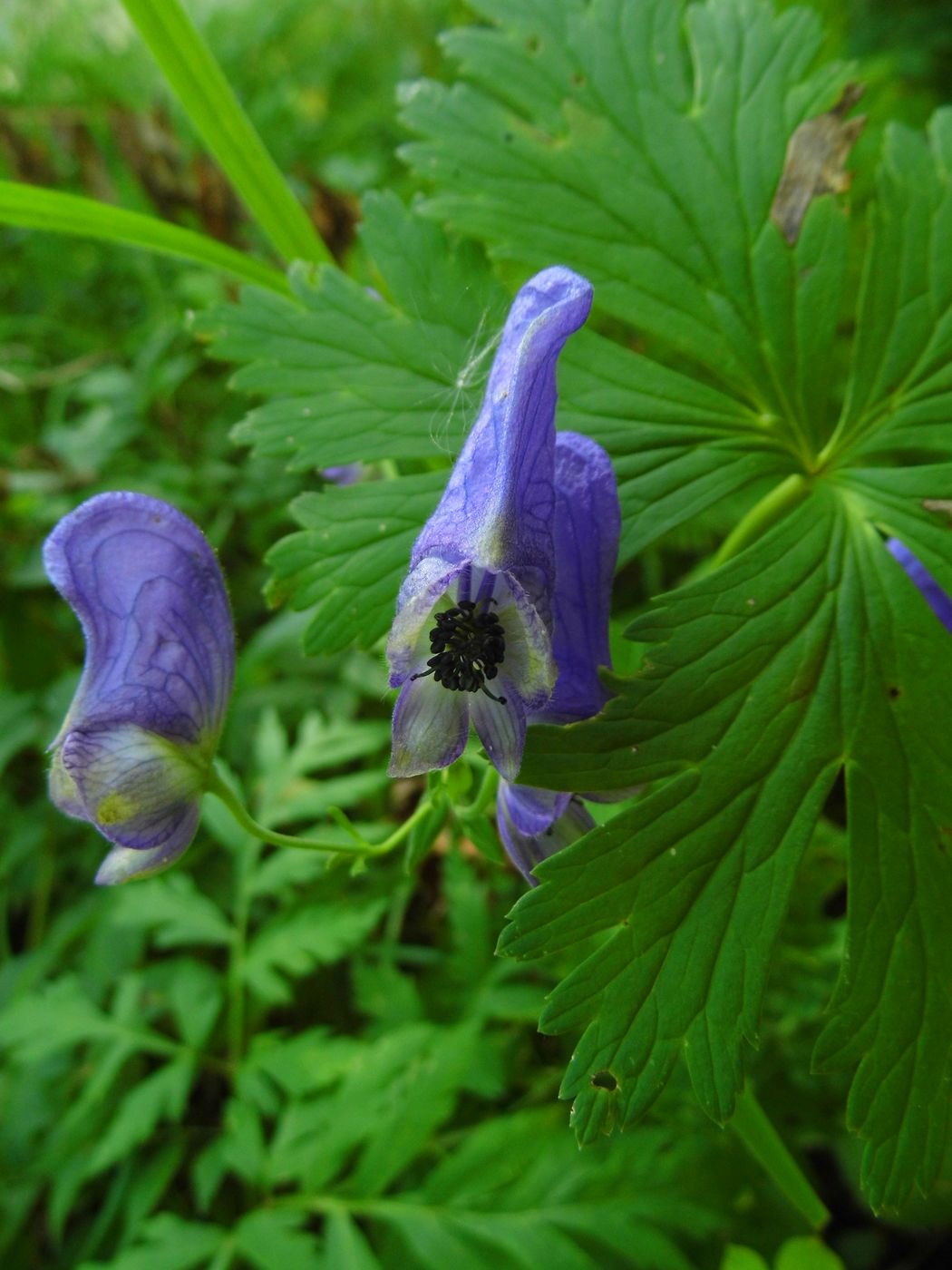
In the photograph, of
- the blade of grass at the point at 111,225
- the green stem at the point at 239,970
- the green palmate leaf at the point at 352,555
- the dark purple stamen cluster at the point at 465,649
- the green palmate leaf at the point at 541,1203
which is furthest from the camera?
the green stem at the point at 239,970

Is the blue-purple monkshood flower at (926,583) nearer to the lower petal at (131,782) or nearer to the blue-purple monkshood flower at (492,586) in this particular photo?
the blue-purple monkshood flower at (492,586)

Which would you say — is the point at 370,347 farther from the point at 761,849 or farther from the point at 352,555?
the point at 761,849

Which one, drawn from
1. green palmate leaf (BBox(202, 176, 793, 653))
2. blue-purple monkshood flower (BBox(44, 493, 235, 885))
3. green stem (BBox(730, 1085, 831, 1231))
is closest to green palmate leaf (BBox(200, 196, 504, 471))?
green palmate leaf (BBox(202, 176, 793, 653))

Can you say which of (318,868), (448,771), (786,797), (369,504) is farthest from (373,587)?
(318,868)

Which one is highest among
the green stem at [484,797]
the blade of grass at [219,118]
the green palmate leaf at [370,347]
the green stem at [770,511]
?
the blade of grass at [219,118]

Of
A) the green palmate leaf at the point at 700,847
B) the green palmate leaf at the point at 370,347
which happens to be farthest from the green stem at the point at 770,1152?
the green palmate leaf at the point at 370,347

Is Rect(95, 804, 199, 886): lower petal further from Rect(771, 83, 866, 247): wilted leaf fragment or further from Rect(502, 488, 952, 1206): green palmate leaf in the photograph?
Rect(771, 83, 866, 247): wilted leaf fragment
